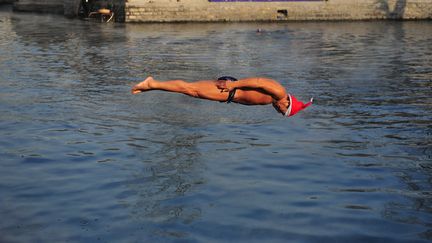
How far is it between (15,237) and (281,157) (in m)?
5.20

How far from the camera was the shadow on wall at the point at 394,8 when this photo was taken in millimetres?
45750

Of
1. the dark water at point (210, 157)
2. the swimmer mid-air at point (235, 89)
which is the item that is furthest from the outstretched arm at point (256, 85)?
the dark water at point (210, 157)

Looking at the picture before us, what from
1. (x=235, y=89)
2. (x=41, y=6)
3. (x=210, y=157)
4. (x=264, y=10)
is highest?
(x=235, y=89)

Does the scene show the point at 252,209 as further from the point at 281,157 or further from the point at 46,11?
the point at 46,11

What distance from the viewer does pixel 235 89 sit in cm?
1037

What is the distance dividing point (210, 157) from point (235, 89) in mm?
1603

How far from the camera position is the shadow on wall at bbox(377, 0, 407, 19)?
150 feet

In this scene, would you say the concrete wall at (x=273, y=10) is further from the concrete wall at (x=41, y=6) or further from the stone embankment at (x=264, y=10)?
the concrete wall at (x=41, y=6)

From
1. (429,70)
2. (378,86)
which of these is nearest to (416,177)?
(378,86)

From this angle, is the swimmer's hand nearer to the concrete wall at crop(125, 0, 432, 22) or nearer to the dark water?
the dark water

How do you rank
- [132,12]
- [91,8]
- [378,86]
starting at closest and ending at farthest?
[378,86] < [132,12] < [91,8]

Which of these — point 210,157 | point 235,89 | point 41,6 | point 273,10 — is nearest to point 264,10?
point 273,10

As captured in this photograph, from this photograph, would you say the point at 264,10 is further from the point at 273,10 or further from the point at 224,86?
the point at 224,86

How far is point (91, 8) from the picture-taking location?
4912 centimetres
